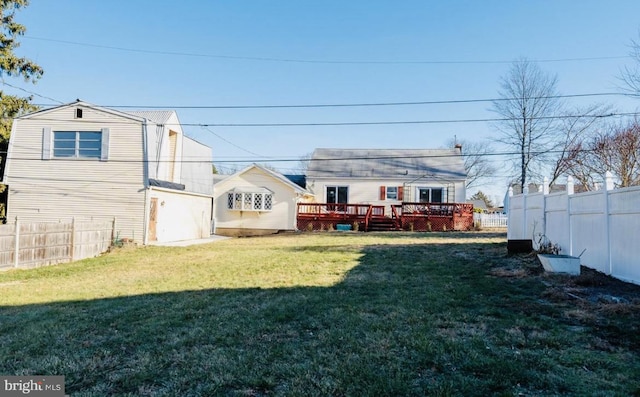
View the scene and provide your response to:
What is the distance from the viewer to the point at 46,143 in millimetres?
15703

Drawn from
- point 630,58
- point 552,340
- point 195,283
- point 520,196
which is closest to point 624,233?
point 552,340

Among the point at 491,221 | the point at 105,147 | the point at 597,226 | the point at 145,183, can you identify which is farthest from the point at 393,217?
the point at 597,226

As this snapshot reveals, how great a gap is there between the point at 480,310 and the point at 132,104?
17.8 m

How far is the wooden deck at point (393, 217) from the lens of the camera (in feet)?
70.7

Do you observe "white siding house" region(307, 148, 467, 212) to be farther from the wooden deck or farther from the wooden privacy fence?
the wooden privacy fence

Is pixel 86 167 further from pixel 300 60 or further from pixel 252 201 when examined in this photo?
pixel 300 60

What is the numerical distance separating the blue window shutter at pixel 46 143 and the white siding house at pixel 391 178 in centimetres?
1469

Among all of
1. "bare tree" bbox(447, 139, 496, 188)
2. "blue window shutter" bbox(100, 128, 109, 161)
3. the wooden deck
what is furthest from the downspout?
"bare tree" bbox(447, 139, 496, 188)

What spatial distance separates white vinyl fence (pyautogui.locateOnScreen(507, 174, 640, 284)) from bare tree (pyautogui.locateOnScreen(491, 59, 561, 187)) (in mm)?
19993

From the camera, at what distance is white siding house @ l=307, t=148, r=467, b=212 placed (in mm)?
24938

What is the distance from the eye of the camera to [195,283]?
7145 millimetres

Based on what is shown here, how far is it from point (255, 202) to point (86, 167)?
920cm

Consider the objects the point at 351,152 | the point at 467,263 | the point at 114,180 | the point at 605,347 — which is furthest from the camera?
the point at 351,152

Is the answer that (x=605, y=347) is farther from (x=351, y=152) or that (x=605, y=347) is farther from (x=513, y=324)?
(x=351, y=152)
